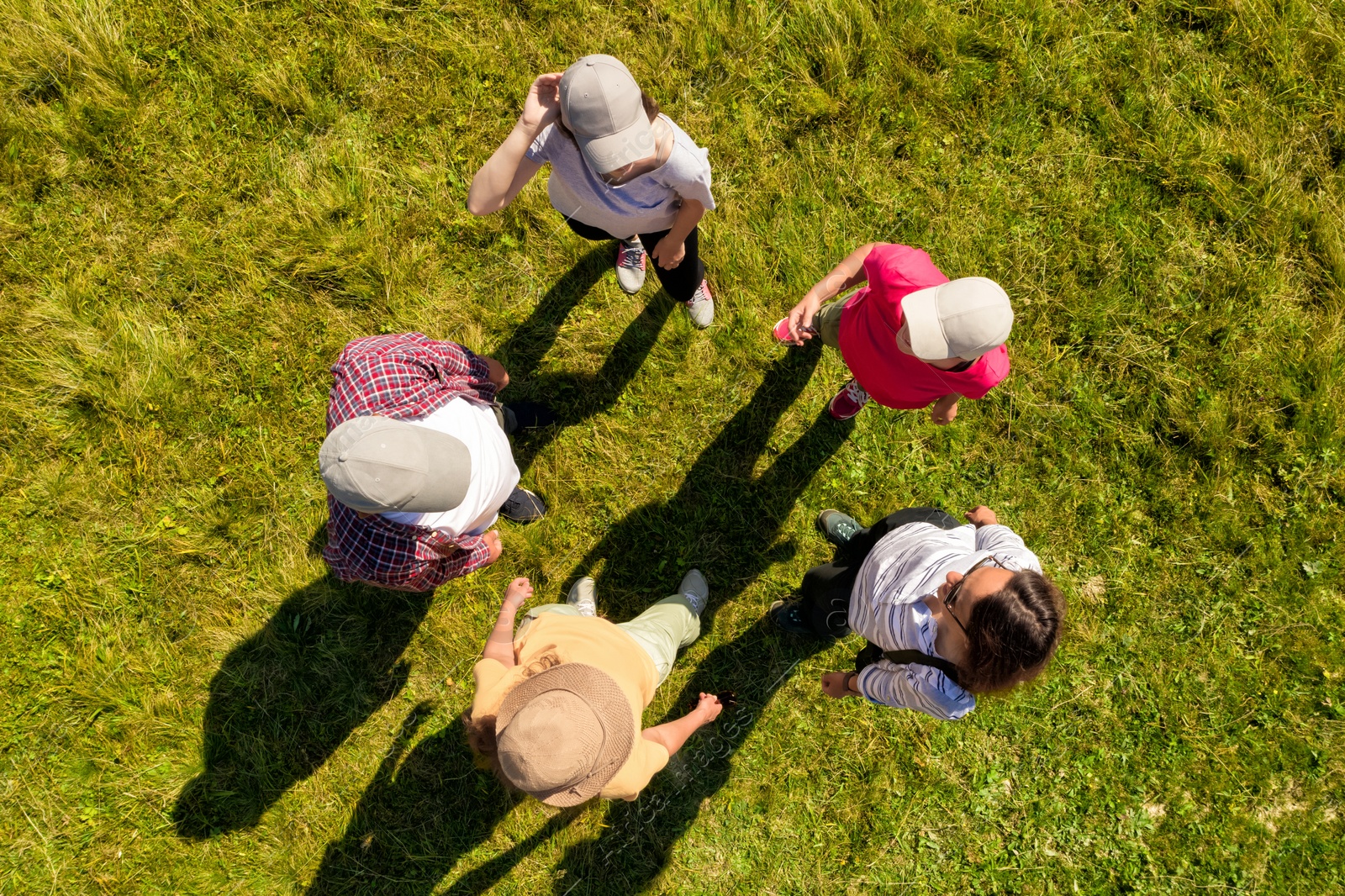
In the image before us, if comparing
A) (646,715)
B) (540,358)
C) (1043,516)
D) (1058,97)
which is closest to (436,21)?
(540,358)

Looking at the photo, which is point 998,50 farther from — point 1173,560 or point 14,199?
point 14,199

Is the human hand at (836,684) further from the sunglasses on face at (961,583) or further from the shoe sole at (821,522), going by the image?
the sunglasses on face at (961,583)

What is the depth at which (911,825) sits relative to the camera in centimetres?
462

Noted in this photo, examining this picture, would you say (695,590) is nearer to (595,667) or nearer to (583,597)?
(583,597)

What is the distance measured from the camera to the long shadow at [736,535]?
4730mm

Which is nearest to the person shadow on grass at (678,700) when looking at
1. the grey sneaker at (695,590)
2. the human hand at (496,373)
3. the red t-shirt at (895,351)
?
the grey sneaker at (695,590)

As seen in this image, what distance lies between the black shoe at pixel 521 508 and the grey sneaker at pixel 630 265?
157cm

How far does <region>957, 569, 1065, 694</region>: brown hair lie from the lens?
249 cm

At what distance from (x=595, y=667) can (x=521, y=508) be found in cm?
172

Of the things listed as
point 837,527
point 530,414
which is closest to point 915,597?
point 837,527

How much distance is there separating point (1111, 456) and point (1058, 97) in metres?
2.58

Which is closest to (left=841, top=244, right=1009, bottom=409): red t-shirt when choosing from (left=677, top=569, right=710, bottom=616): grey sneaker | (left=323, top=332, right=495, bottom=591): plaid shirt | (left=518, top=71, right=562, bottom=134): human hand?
(left=518, top=71, right=562, bottom=134): human hand

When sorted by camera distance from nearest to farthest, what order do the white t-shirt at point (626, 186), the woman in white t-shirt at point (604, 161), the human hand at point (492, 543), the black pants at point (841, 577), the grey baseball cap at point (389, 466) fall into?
the grey baseball cap at point (389, 466) < the woman in white t-shirt at point (604, 161) < the white t-shirt at point (626, 186) < the human hand at point (492, 543) < the black pants at point (841, 577)

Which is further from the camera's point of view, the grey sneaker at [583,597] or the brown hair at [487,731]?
the grey sneaker at [583,597]
